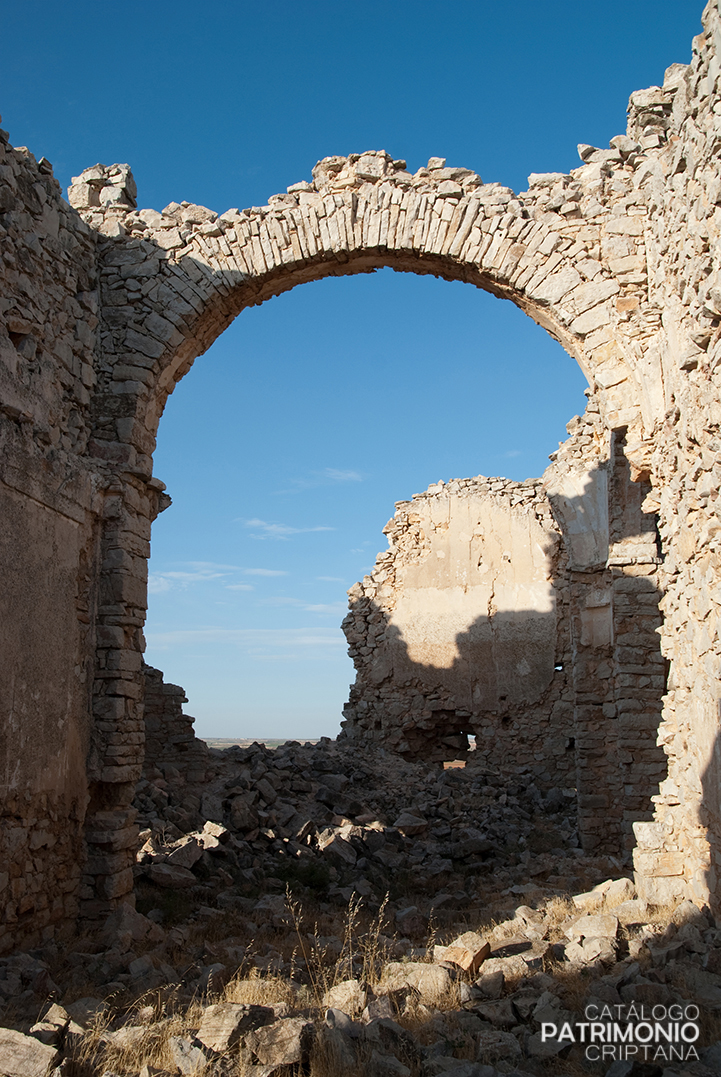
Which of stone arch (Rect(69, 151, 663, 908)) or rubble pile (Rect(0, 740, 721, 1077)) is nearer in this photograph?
rubble pile (Rect(0, 740, 721, 1077))

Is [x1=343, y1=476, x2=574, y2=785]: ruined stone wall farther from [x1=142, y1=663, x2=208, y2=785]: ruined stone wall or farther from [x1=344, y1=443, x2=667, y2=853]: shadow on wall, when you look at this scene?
[x1=142, y1=663, x2=208, y2=785]: ruined stone wall

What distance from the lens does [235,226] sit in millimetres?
6566

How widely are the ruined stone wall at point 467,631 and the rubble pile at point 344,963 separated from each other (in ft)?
18.0

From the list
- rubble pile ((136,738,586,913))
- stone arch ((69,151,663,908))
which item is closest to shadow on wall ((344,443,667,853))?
rubble pile ((136,738,586,913))

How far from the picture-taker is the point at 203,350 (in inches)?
272

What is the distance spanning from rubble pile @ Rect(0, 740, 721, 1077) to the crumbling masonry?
0.58 metres

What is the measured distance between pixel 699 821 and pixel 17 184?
5998mm

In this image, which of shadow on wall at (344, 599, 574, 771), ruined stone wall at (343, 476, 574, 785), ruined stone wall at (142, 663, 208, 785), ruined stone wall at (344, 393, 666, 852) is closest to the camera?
ruined stone wall at (142, 663, 208, 785)

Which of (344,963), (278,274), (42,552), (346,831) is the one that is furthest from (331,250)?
(346,831)

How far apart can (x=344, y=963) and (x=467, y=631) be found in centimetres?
1092

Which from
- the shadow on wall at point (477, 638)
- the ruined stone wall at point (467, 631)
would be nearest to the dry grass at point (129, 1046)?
the shadow on wall at point (477, 638)

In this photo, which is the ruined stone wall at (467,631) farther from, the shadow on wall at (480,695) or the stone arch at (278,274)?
the stone arch at (278,274)

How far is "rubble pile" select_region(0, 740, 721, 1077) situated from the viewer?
10.2 ft

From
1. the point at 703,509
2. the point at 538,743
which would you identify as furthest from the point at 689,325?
the point at 538,743
